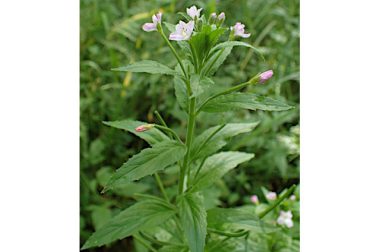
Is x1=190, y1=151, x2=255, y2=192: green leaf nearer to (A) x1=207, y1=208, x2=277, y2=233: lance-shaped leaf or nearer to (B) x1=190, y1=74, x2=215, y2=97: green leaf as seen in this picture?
(A) x1=207, y1=208, x2=277, y2=233: lance-shaped leaf

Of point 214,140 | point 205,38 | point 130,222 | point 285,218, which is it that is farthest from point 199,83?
point 285,218

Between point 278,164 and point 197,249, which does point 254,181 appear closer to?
point 278,164

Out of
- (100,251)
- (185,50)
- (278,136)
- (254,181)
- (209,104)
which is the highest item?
(185,50)

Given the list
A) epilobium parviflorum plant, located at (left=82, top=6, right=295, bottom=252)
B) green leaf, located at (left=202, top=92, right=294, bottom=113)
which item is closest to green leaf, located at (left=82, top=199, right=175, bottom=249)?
epilobium parviflorum plant, located at (left=82, top=6, right=295, bottom=252)

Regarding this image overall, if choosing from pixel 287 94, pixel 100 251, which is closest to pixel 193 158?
pixel 100 251

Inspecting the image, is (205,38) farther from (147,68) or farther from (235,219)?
(235,219)

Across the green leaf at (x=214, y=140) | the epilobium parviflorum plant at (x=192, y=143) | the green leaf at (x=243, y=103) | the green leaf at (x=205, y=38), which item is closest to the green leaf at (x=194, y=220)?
the epilobium parviflorum plant at (x=192, y=143)

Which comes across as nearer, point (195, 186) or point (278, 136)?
point (195, 186)
